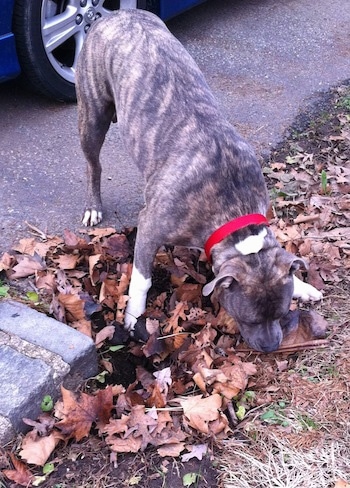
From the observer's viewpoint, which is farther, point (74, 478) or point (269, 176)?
point (269, 176)

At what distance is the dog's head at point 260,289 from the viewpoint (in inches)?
132

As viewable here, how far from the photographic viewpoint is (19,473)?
9.99ft

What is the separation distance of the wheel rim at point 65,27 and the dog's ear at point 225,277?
2.87m

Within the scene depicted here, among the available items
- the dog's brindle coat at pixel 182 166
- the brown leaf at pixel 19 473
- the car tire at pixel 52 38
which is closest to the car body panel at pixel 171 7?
the car tire at pixel 52 38

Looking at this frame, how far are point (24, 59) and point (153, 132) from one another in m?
1.86

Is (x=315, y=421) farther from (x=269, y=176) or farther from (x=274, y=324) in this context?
(x=269, y=176)

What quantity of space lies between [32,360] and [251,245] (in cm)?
123

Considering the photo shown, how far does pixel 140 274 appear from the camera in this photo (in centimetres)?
389

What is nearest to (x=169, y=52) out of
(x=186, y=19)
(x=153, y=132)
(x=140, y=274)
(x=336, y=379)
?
(x=153, y=132)

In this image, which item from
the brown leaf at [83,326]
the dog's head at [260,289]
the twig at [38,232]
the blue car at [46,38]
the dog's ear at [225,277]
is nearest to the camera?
the dog's ear at [225,277]

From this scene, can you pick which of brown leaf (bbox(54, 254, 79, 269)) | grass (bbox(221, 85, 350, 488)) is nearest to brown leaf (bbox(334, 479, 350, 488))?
grass (bbox(221, 85, 350, 488))

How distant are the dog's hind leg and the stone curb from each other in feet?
3.75

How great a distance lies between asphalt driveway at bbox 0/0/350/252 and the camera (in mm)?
4828

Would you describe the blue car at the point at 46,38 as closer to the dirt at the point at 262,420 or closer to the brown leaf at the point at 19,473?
the dirt at the point at 262,420
